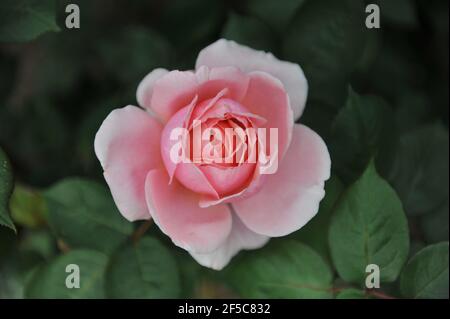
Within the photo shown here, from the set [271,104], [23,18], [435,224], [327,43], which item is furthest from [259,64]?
[435,224]

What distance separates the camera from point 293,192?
65cm

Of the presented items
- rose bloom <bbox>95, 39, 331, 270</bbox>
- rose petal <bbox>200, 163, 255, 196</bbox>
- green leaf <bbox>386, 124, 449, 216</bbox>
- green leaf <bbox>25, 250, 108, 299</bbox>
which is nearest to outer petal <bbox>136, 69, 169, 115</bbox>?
rose bloom <bbox>95, 39, 331, 270</bbox>

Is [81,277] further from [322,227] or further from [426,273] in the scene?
[426,273]

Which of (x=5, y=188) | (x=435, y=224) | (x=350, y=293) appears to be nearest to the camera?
(x=5, y=188)

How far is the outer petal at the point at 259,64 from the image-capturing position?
2.13ft

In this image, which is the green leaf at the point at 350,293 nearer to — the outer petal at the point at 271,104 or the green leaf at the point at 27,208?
the outer petal at the point at 271,104

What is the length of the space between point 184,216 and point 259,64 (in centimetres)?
19

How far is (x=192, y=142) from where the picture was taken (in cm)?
60

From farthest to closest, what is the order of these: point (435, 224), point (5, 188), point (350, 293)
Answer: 1. point (435, 224)
2. point (350, 293)
3. point (5, 188)

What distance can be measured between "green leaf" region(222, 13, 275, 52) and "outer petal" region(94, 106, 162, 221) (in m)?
0.19

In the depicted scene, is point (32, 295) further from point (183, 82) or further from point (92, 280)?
point (183, 82)


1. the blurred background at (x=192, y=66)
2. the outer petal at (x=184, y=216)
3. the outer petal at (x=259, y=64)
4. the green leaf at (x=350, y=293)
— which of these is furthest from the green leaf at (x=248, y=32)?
the green leaf at (x=350, y=293)

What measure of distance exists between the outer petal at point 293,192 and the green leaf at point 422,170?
0.68 ft

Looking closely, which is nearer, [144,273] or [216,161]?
[216,161]
